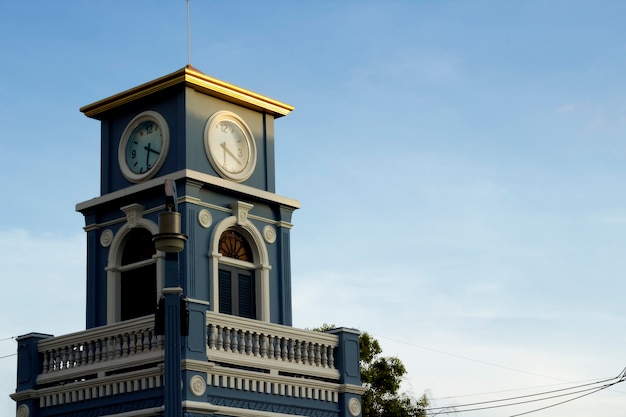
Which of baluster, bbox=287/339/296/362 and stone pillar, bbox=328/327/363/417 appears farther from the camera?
stone pillar, bbox=328/327/363/417

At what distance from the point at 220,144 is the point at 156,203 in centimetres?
188

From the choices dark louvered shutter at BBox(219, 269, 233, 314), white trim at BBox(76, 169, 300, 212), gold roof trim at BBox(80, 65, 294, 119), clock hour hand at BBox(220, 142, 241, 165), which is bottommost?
dark louvered shutter at BBox(219, 269, 233, 314)

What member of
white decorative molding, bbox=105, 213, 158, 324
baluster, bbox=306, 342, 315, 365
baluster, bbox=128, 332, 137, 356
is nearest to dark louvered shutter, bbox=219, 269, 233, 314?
white decorative molding, bbox=105, 213, 158, 324

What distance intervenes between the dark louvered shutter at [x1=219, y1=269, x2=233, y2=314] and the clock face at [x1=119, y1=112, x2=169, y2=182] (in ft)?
8.20

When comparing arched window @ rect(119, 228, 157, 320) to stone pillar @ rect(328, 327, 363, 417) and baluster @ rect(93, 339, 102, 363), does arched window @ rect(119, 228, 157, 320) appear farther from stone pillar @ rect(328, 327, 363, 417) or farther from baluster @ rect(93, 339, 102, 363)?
stone pillar @ rect(328, 327, 363, 417)

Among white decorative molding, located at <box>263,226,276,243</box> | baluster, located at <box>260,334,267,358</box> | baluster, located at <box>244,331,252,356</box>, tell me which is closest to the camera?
baluster, located at <box>244,331,252,356</box>

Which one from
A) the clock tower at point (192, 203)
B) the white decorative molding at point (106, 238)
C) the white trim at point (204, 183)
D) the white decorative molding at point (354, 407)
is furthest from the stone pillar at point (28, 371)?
the white decorative molding at point (354, 407)

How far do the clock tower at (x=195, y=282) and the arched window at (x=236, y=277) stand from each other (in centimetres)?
3

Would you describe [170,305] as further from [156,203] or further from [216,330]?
[156,203]

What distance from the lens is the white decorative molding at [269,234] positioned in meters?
26.0

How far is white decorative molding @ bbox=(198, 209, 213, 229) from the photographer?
24609 millimetres

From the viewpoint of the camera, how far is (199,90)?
2548 centimetres

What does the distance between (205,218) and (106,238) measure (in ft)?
7.74

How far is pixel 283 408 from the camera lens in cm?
2352
